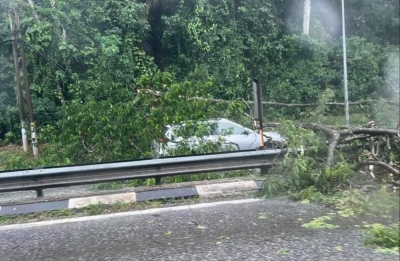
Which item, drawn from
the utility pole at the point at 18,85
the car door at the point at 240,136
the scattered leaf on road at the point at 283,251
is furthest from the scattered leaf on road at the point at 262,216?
the utility pole at the point at 18,85

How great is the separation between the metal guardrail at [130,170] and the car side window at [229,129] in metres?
2.88

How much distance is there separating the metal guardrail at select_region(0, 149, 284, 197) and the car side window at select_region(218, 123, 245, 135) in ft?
9.44

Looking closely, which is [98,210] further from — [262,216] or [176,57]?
[176,57]

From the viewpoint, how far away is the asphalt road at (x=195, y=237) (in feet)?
14.6

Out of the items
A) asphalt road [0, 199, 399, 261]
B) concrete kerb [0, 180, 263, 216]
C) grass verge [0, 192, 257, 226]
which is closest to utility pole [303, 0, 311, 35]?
concrete kerb [0, 180, 263, 216]

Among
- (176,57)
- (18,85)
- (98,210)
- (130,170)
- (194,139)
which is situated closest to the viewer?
(98,210)

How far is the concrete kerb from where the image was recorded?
252 inches

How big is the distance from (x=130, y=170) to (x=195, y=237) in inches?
94.4

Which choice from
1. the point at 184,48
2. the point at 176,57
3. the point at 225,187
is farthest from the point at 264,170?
the point at 176,57

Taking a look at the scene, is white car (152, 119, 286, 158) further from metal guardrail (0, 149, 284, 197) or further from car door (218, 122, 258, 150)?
metal guardrail (0, 149, 284, 197)

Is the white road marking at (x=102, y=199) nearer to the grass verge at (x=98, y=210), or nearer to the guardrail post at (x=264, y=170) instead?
the grass verge at (x=98, y=210)

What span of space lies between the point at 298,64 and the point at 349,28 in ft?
9.19

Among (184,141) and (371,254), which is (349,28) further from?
(371,254)

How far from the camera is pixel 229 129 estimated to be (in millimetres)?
10703
